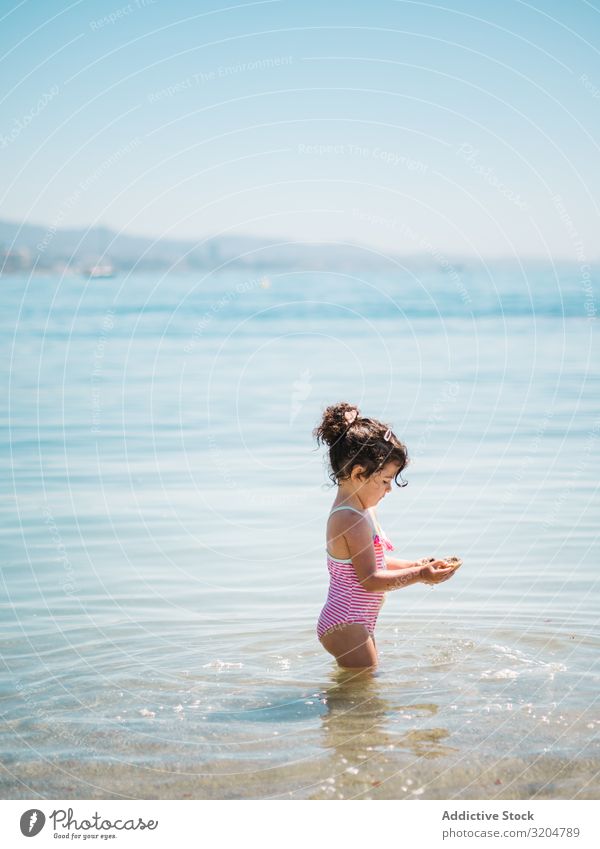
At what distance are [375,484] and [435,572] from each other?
1.96ft

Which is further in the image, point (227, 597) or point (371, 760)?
point (227, 597)

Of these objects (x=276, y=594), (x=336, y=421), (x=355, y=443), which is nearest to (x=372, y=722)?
(x=355, y=443)

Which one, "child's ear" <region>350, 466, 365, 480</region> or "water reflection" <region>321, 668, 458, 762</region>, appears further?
"child's ear" <region>350, 466, 365, 480</region>

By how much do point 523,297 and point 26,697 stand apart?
29934 millimetres

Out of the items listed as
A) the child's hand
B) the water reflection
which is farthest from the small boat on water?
the water reflection

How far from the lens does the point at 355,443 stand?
630 cm

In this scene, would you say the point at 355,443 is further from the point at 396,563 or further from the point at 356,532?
the point at 396,563

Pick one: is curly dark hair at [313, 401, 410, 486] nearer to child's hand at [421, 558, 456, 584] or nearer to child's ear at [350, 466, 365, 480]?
child's ear at [350, 466, 365, 480]

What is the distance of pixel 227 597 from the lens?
25.7 feet

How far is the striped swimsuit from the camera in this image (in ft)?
20.8

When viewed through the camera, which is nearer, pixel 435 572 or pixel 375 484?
pixel 435 572

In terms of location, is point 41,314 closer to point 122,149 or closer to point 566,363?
point 566,363

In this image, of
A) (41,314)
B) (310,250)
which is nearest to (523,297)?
(310,250)

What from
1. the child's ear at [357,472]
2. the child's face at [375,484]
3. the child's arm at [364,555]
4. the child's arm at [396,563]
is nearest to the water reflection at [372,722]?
the child's arm at [364,555]
